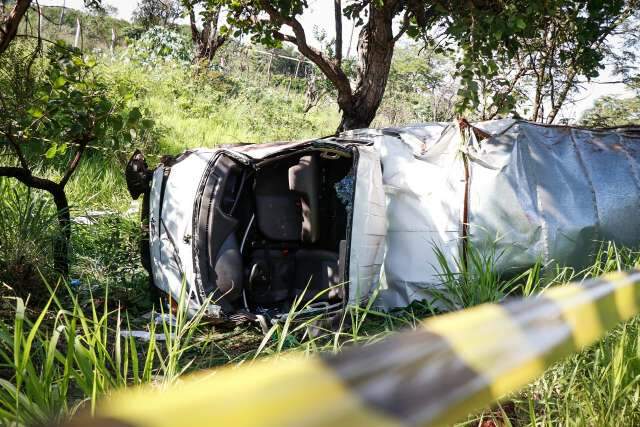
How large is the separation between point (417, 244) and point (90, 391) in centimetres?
301

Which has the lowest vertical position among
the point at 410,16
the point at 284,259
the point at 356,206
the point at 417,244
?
the point at 284,259

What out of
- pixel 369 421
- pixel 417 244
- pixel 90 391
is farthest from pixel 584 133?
pixel 369 421

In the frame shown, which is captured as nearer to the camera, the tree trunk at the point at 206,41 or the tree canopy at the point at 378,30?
the tree canopy at the point at 378,30

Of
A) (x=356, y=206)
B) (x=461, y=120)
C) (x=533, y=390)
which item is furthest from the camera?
(x=461, y=120)

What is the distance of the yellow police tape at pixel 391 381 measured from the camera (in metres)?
0.43

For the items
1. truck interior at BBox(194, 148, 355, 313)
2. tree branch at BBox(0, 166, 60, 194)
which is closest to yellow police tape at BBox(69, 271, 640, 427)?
truck interior at BBox(194, 148, 355, 313)

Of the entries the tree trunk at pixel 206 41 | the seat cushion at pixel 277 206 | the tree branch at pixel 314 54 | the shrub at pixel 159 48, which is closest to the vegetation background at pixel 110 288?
the seat cushion at pixel 277 206

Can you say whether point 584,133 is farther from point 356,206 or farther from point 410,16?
point 410,16

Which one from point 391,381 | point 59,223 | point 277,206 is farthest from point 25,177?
point 391,381

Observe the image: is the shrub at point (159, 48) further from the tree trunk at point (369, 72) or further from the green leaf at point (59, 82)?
the green leaf at point (59, 82)

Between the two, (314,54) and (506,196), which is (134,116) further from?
(314,54)

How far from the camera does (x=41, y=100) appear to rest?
3.84 m

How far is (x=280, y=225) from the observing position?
4848mm

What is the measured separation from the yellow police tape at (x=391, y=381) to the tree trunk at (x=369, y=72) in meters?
7.10
